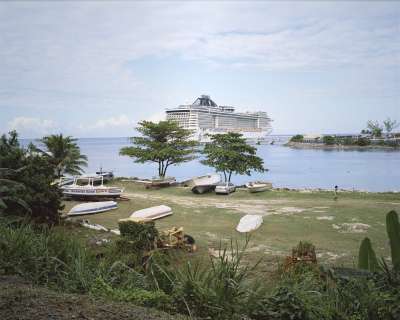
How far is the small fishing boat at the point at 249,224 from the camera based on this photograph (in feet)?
41.0

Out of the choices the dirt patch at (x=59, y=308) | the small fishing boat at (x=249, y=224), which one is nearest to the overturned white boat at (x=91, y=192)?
the small fishing boat at (x=249, y=224)

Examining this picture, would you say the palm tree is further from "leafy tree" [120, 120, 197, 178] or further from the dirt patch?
the dirt patch

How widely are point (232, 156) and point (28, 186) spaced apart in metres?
16.6

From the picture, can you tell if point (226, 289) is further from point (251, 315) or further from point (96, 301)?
point (96, 301)

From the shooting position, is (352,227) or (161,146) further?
(161,146)

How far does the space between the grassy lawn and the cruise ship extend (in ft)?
185

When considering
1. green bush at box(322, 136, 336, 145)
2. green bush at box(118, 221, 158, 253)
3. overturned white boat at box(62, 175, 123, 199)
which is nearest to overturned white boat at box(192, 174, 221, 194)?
overturned white boat at box(62, 175, 123, 199)

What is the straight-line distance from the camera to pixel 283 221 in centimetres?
1398

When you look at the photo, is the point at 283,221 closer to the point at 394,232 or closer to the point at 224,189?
the point at 224,189

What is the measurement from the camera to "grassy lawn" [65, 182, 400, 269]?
33.8 feet

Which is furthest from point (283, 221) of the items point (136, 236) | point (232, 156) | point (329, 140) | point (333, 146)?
point (329, 140)

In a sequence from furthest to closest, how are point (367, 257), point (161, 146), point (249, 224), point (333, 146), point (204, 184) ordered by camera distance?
point (333, 146) < point (161, 146) < point (204, 184) < point (249, 224) < point (367, 257)

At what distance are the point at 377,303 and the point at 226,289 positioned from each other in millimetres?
1542

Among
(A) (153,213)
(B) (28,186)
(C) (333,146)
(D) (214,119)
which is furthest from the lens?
(C) (333,146)
